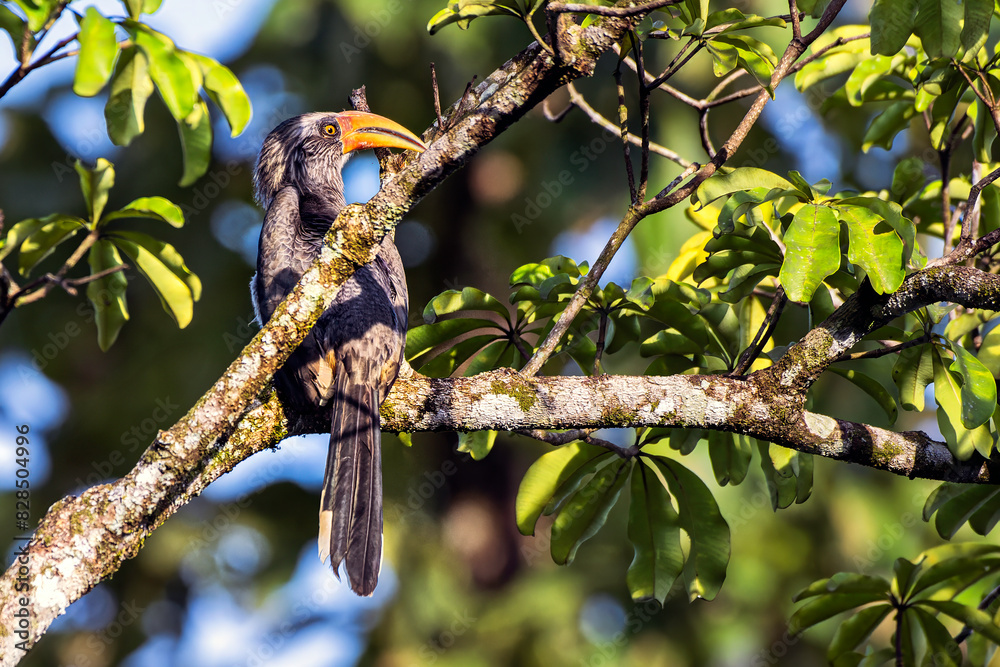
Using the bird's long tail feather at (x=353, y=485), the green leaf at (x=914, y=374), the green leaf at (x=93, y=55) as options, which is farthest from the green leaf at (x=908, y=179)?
the green leaf at (x=93, y=55)

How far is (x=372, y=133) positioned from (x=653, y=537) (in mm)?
2333

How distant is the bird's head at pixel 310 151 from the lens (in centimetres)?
422

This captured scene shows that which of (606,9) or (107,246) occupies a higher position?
(606,9)

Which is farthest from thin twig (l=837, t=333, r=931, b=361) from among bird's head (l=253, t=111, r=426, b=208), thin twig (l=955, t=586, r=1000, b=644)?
bird's head (l=253, t=111, r=426, b=208)

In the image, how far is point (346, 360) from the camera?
290 cm

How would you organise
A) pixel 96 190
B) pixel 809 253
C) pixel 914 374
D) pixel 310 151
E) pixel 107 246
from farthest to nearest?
1. pixel 310 151
2. pixel 914 374
3. pixel 107 246
4. pixel 96 190
5. pixel 809 253

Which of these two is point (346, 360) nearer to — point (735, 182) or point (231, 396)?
point (231, 396)

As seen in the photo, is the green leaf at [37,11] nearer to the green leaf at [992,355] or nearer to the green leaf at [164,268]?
the green leaf at [164,268]

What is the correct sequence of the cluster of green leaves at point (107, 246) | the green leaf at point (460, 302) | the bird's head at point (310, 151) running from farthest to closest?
the bird's head at point (310, 151) → the green leaf at point (460, 302) → the cluster of green leaves at point (107, 246)

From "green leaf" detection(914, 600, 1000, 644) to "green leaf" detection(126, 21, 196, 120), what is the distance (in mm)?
2629

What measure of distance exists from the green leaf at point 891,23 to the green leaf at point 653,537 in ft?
4.70

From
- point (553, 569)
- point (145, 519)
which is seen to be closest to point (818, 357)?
point (145, 519)

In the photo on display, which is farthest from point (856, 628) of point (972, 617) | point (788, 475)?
point (788, 475)

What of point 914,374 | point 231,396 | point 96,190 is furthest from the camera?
point 914,374
